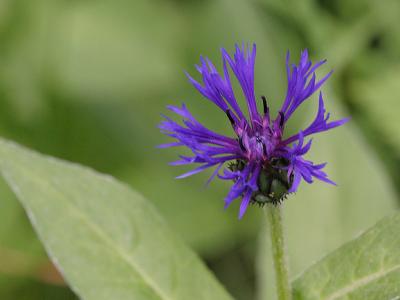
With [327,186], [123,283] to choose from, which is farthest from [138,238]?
[327,186]

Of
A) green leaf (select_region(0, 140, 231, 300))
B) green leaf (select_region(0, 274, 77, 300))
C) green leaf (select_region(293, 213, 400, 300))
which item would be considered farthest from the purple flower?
green leaf (select_region(0, 274, 77, 300))

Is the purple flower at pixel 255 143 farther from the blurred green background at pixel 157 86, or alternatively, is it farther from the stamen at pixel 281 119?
the blurred green background at pixel 157 86

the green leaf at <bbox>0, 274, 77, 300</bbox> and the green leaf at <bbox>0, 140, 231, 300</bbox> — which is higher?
the green leaf at <bbox>0, 140, 231, 300</bbox>

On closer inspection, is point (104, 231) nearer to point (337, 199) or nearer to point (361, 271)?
point (361, 271)

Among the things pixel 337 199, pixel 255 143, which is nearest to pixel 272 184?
pixel 255 143

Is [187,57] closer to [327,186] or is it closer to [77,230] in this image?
[327,186]

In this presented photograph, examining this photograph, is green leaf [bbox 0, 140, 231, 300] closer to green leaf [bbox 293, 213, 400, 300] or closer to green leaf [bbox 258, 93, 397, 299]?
green leaf [bbox 293, 213, 400, 300]

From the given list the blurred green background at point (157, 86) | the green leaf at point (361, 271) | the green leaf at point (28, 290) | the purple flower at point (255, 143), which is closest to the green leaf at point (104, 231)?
the green leaf at point (361, 271)
